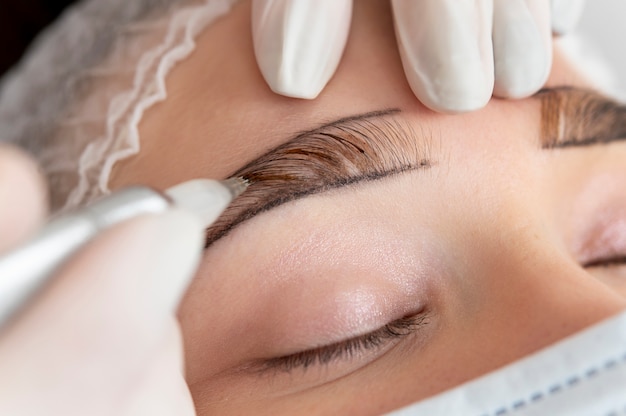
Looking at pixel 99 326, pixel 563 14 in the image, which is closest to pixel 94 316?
pixel 99 326

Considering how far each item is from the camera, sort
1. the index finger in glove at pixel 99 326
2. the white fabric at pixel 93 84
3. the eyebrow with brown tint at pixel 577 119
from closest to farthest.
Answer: the index finger in glove at pixel 99 326, the eyebrow with brown tint at pixel 577 119, the white fabric at pixel 93 84

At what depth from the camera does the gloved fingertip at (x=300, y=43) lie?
2.85ft

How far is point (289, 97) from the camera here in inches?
35.3

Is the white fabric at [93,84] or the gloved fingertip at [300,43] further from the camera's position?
the white fabric at [93,84]

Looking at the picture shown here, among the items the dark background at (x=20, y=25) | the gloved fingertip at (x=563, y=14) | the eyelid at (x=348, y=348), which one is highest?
the gloved fingertip at (x=563, y=14)

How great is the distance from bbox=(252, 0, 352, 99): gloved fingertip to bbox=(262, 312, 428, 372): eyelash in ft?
1.13

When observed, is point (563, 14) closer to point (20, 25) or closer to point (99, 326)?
point (99, 326)

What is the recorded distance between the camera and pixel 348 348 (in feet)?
2.63

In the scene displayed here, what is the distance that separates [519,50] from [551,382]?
1.63 feet

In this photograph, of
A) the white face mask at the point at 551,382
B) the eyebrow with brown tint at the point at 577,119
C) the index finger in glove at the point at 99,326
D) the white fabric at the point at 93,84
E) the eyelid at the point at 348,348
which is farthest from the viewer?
the white fabric at the point at 93,84

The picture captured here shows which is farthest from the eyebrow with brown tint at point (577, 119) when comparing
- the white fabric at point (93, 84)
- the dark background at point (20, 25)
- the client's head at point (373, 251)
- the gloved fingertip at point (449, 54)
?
the dark background at point (20, 25)

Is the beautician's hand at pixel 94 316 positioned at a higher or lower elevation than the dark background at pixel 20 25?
higher

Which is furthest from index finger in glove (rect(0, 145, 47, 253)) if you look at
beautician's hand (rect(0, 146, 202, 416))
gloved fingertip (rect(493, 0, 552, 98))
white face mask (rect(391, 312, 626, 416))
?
gloved fingertip (rect(493, 0, 552, 98))

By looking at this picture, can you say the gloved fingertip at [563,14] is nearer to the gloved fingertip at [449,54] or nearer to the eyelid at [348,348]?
the gloved fingertip at [449,54]
